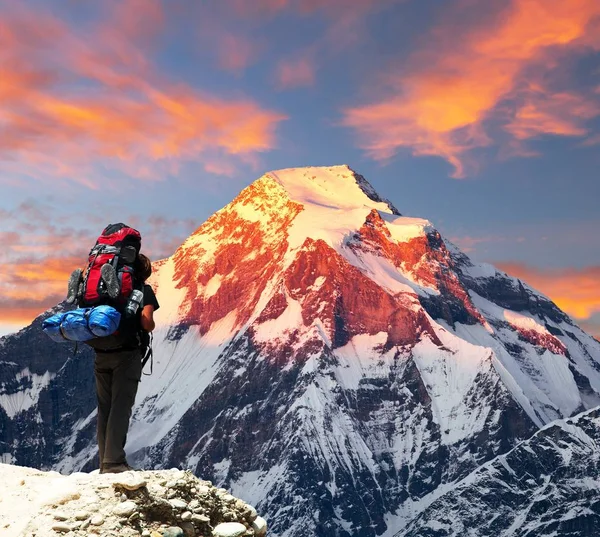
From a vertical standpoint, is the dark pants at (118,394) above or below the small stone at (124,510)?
above

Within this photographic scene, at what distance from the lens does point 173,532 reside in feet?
53.3

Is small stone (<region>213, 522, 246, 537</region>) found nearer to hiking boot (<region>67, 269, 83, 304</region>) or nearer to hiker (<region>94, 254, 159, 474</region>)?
hiker (<region>94, 254, 159, 474</region>)

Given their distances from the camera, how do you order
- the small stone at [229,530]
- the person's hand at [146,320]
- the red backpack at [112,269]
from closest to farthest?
the small stone at [229,530]
the red backpack at [112,269]
the person's hand at [146,320]

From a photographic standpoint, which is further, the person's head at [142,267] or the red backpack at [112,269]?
the person's head at [142,267]

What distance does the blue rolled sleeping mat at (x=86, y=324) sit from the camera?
1770 centimetres

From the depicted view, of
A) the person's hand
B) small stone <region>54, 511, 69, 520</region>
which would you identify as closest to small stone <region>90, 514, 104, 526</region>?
small stone <region>54, 511, 69, 520</region>

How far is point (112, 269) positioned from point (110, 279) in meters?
0.20

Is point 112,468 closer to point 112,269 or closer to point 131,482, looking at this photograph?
point 131,482

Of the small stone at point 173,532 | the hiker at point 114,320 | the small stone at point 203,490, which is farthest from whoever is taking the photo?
the hiker at point 114,320

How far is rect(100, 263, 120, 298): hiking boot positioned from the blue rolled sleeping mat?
30 centimetres

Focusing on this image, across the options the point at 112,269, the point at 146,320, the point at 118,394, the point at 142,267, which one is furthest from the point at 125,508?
the point at 142,267

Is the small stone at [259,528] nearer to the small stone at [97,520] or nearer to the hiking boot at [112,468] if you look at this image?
the hiking boot at [112,468]

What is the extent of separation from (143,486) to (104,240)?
4806mm

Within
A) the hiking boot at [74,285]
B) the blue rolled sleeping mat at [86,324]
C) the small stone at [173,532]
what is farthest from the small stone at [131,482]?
A: the hiking boot at [74,285]
